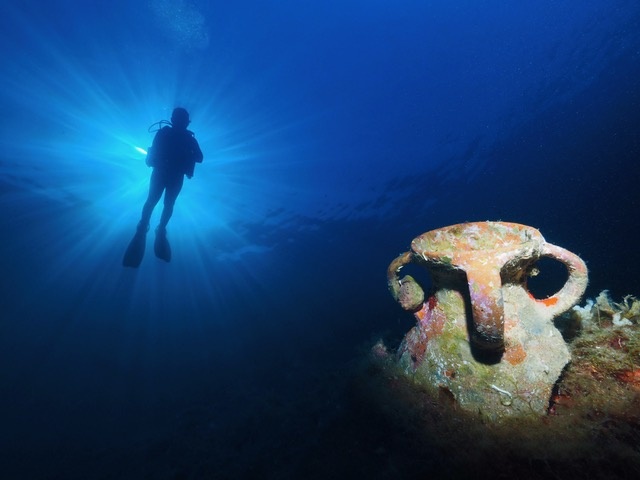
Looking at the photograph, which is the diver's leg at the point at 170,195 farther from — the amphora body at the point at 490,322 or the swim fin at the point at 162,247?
the amphora body at the point at 490,322

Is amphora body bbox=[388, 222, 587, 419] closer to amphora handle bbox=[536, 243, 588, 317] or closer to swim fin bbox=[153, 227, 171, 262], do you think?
amphora handle bbox=[536, 243, 588, 317]

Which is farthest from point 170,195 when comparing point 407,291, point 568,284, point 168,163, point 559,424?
point 559,424

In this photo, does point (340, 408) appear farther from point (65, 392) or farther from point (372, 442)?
point (65, 392)

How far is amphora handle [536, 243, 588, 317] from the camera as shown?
2143mm

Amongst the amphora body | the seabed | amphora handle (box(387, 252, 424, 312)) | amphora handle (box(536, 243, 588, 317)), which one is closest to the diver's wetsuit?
amphora handle (box(387, 252, 424, 312))

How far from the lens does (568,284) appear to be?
87.1 inches

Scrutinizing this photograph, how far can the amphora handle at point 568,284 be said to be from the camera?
7.03ft

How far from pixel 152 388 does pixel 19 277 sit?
14599 millimetres

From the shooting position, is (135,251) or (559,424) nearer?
(559,424)

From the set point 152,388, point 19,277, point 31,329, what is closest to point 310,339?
point 152,388

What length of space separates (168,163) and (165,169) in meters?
0.26

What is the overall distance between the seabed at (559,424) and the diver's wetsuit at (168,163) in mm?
10664

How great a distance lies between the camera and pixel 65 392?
1195cm

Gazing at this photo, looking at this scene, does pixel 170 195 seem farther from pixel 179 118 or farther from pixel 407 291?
pixel 407 291
